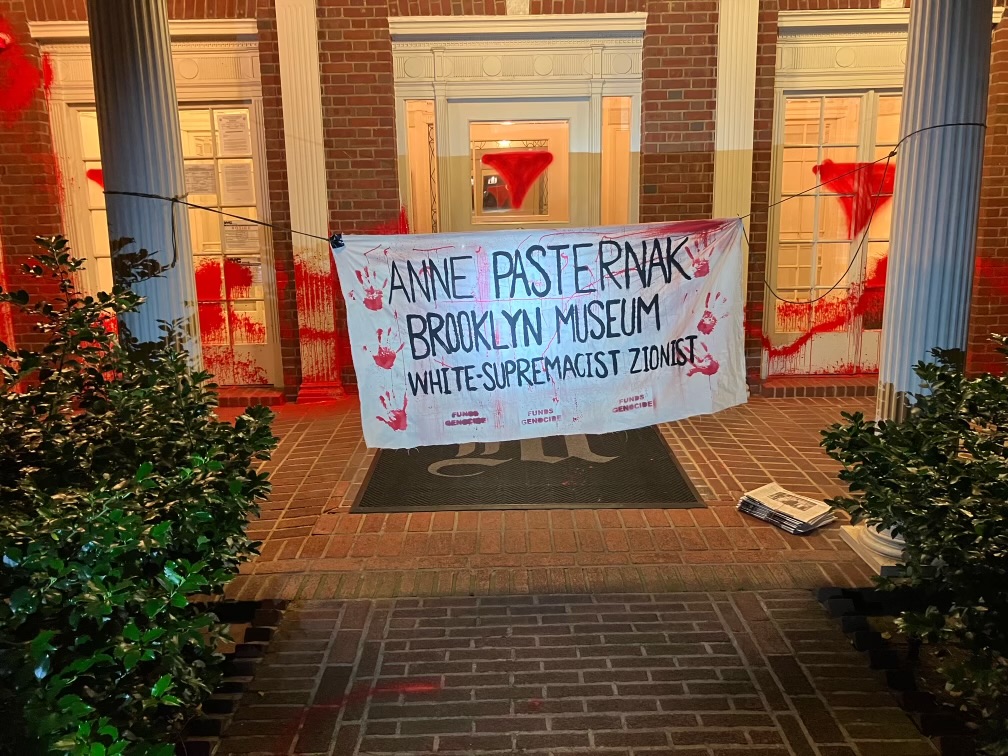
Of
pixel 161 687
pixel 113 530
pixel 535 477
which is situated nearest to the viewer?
pixel 113 530

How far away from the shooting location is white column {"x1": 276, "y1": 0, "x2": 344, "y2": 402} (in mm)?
6754

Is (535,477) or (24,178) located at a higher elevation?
(24,178)

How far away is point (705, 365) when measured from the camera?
412 cm

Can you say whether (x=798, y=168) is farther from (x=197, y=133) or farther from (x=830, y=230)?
(x=197, y=133)

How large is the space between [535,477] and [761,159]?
3.90 meters

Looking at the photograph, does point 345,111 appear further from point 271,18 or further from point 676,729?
point 676,729

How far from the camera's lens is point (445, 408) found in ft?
13.0

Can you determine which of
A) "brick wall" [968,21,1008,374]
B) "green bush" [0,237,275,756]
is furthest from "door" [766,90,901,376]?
"green bush" [0,237,275,756]

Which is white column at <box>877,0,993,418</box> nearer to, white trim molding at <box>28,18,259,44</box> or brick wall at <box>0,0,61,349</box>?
white trim molding at <box>28,18,259,44</box>

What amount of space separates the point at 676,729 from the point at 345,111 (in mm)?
5943

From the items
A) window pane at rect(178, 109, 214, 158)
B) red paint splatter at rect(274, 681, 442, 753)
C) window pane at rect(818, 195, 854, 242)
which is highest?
window pane at rect(178, 109, 214, 158)

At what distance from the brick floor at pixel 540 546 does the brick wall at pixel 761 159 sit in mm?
1975

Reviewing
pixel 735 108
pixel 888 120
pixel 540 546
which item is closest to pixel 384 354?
pixel 540 546

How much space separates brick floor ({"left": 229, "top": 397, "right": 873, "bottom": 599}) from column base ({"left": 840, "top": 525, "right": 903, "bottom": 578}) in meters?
0.07
